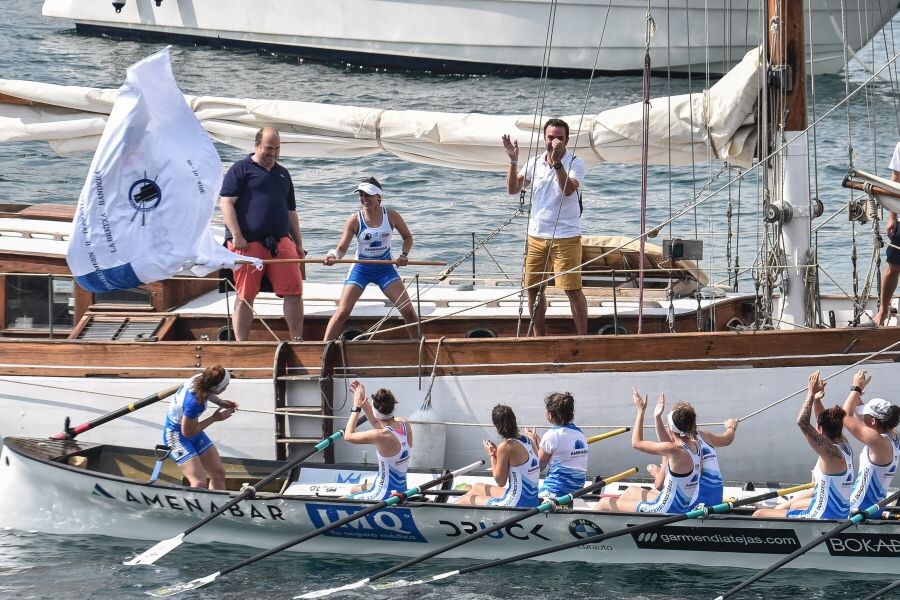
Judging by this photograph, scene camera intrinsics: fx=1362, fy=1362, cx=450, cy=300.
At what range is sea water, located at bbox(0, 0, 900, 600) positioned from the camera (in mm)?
11734

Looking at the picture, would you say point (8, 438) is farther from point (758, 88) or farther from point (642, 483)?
point (758, 88)

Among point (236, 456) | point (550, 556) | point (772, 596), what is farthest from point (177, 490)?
point (772, 596)

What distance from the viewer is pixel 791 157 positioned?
1315 centimetres

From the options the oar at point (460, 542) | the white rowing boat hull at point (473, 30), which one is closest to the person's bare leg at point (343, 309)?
the oar at point (460, 542)

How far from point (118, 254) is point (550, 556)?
4711 millimetres

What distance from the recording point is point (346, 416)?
13.3 metres

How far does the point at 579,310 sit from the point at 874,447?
3.24 meters

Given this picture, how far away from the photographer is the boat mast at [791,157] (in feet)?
42.5

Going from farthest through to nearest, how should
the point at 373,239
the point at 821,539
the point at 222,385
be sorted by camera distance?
the point at 373,239, the point at 222,385, the point at 821,539

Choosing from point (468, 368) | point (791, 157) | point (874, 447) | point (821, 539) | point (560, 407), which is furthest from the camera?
point (791, 157)

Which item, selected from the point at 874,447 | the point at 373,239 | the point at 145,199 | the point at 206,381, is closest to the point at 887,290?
the point at 874,447

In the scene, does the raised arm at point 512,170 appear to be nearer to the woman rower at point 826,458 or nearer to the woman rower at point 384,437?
the woman rower at point 384,437

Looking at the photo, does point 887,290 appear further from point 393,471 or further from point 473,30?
point 473,30

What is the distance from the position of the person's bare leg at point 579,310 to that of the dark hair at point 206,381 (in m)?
3.49
